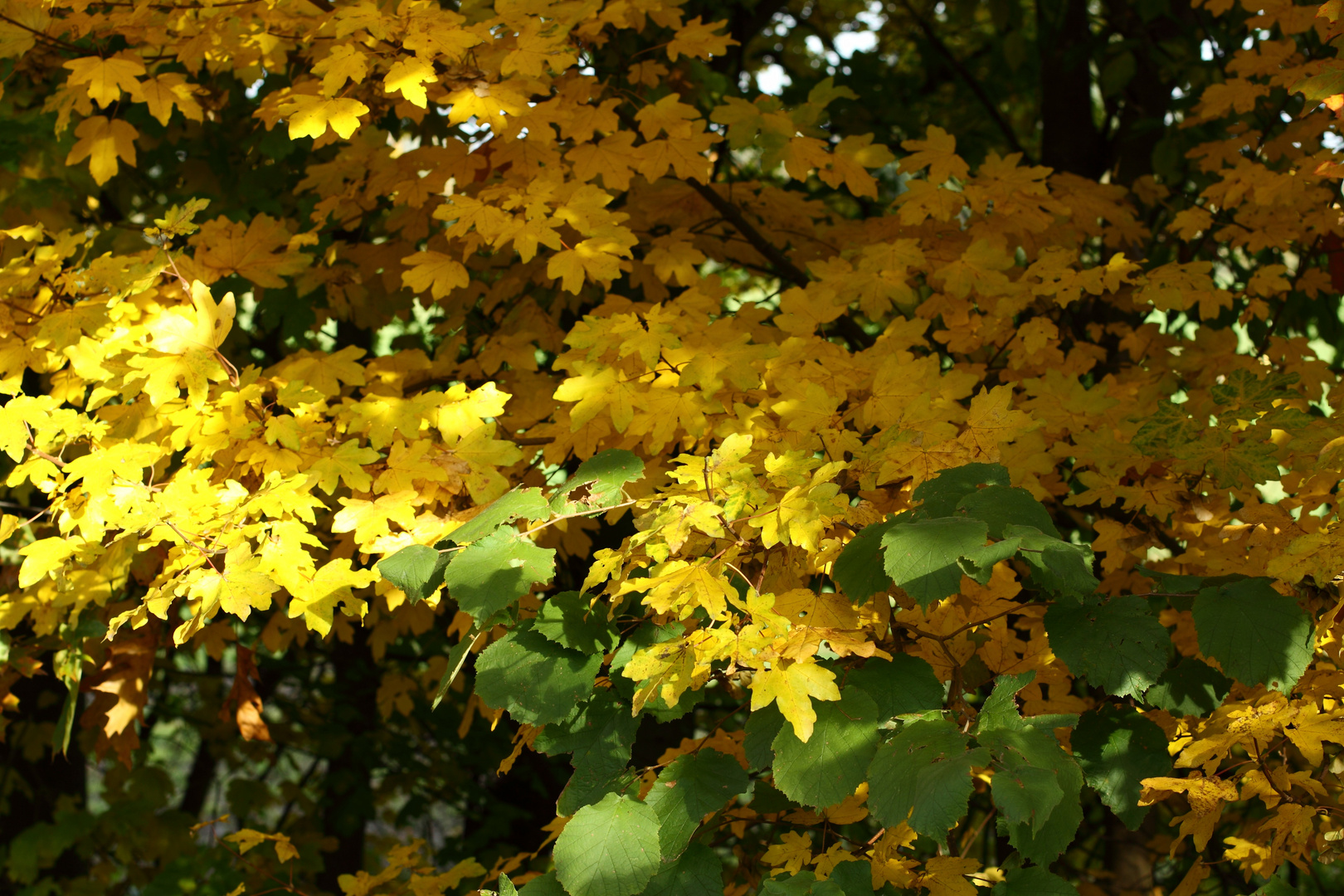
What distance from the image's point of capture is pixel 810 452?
2082mm

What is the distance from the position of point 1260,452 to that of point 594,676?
4.34 feet

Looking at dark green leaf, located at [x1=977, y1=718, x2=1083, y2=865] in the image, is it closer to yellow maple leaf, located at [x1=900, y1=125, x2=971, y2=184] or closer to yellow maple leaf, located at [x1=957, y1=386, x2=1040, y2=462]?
yellow maple leaf, located at [x1=957, y1=386, x2=1040, y2=462]

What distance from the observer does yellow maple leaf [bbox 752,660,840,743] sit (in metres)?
1.39

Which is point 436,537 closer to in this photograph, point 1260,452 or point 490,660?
point 490,660

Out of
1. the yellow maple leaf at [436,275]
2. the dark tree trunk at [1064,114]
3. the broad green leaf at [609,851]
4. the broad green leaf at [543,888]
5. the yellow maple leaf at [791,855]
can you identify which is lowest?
the broad green leaf at [543,888]

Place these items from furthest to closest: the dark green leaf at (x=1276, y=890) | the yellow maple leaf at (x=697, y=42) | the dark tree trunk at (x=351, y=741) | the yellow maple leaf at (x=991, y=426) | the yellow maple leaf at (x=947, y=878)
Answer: the dark tree trunk at (x=351, y=741) < the yellow maple leaf at (x=697, y=42) < the yellow maple leaf at (x=991, y=426) < the yellow maple leaf at (x=947, y=878) < the dark green leaf at (x=1276, y=890)

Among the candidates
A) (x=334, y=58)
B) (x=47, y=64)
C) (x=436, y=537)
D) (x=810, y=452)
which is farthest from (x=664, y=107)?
(x=47, y=64)

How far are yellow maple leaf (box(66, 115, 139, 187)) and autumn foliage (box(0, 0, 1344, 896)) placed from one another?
2cm

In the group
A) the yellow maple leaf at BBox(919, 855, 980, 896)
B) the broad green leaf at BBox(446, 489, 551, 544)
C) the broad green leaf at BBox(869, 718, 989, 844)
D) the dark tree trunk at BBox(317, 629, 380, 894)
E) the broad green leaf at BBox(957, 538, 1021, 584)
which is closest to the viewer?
the broad green leaf at BBox(869, 718, 989, 844)

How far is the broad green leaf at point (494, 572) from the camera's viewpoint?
1.58 meters

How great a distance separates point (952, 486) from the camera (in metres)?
1.66

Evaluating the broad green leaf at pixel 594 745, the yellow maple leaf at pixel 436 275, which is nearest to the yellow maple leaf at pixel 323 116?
the yellow maple leaf at pixel 436 275

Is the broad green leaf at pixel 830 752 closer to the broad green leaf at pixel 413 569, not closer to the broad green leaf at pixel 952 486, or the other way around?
the broad green leaf at pixel 952 486

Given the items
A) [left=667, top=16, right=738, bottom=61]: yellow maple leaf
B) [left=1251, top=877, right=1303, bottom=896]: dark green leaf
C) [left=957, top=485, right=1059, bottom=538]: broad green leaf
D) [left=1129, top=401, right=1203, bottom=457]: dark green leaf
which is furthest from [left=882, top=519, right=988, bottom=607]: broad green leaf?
[left=667, top=16, right=738, bottom=61]: yellow maple leaf
